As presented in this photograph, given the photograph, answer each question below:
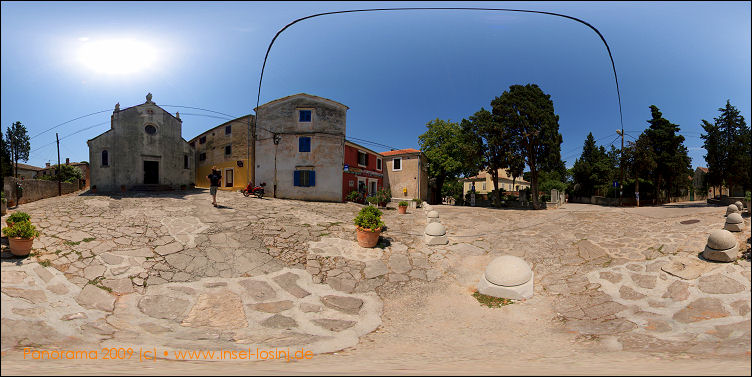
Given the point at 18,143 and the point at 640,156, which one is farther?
the point at 640,156

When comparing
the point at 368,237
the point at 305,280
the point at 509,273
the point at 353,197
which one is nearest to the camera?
the point at 509,273

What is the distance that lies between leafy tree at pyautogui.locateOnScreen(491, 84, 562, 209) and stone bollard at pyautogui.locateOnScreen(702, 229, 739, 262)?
14.1 meters

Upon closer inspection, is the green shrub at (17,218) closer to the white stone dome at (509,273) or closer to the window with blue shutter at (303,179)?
the white stone dome at (509,273)

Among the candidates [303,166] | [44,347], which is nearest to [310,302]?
[44,347]

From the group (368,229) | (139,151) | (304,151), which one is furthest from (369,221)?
(139,151)

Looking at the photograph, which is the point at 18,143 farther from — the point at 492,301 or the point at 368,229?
the point at 492,301

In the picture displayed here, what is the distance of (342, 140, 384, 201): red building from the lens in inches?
834

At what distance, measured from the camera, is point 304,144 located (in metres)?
20.0

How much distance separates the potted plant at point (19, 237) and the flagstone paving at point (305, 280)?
0.68 feet

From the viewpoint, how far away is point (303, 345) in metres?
3.85

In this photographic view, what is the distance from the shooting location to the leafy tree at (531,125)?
60.1 feet

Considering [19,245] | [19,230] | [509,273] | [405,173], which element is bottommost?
[509,273]

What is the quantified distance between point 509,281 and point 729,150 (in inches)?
294

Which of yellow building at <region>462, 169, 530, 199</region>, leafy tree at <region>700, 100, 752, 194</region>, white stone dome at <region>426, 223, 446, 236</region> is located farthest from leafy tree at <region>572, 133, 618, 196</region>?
white stone dome at <region>426, 223, 446, 236</region>
